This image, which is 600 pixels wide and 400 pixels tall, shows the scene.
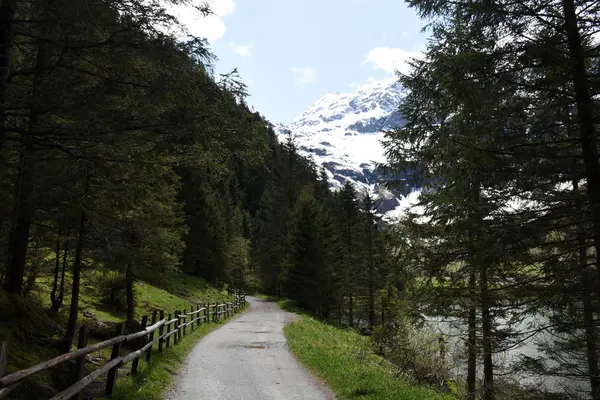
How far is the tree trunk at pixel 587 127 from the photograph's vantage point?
6508 millimetres

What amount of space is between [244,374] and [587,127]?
9694 millimetres

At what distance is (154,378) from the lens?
1034cm

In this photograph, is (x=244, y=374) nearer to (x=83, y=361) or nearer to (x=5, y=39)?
(x=83, y=361)

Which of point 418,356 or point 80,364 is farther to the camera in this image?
point 418,356

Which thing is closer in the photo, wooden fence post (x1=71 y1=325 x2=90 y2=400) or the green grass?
wooden fence post (x1=71 y1=325 x2=90 y2=400)

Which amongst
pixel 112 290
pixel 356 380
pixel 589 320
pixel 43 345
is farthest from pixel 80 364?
pixel 112 290

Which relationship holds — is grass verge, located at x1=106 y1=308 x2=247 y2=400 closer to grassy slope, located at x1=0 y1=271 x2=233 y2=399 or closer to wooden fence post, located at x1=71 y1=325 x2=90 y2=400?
grassy slope, located at x1=0 y1=271 x2=233 y2=399

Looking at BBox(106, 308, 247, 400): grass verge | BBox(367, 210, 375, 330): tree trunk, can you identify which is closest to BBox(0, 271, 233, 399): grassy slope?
BBox(106, 308, 247, 400): grass verge

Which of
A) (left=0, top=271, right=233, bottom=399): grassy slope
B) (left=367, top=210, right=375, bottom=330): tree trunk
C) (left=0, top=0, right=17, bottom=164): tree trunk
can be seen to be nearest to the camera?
(left=0, top=0, right=17, bottom=164): tree trunk

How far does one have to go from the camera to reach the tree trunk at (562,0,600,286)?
651 cm

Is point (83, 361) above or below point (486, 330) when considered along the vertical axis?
below

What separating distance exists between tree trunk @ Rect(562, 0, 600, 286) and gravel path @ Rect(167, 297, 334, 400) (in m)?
6.52

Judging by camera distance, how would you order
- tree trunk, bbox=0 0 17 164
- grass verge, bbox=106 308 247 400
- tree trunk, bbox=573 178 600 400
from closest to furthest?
tree trunk, bbox=573 178 600 400, tree trunk, bbox=0 0 17 164, grass verge, bbox=106 308 247 400

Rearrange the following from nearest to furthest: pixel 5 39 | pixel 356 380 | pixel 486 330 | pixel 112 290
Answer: pixel 5 39 → pixel 486 330 → pixel 356 380 → pixel 112 290
